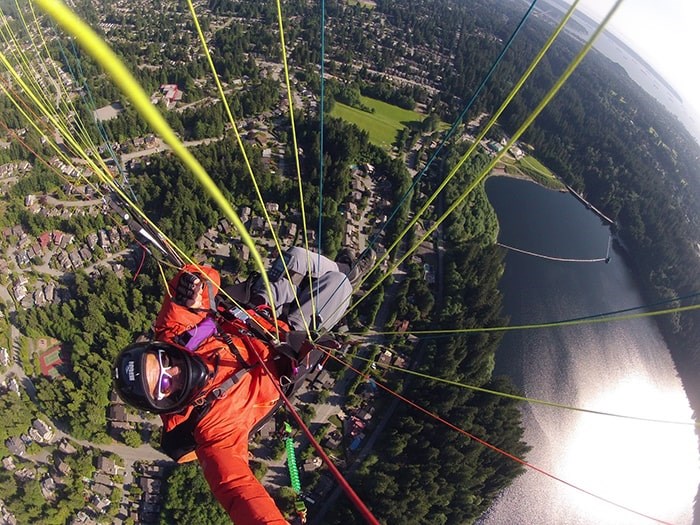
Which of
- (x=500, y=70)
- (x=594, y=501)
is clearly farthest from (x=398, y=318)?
(x=500, y=70)

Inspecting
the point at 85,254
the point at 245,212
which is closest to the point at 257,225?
the point at 245,212

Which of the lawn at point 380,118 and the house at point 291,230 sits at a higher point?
the lawn at point 380,118

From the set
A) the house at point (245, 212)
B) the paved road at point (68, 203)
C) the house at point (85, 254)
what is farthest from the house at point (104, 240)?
the house at point (245, 212)

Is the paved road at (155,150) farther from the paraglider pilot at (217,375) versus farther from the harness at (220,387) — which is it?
the harness at (220,387)

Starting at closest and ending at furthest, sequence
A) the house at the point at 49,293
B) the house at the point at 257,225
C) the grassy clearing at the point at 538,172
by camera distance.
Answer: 1. the house at the point at 49,293
2. the house at the point at 257,225
3. the grassy clearing at the point at 538,172

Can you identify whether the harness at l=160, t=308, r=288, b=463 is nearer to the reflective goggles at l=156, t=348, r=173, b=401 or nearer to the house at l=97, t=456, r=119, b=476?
the reflective goggles at l=156, t=348, r=173, b=401
